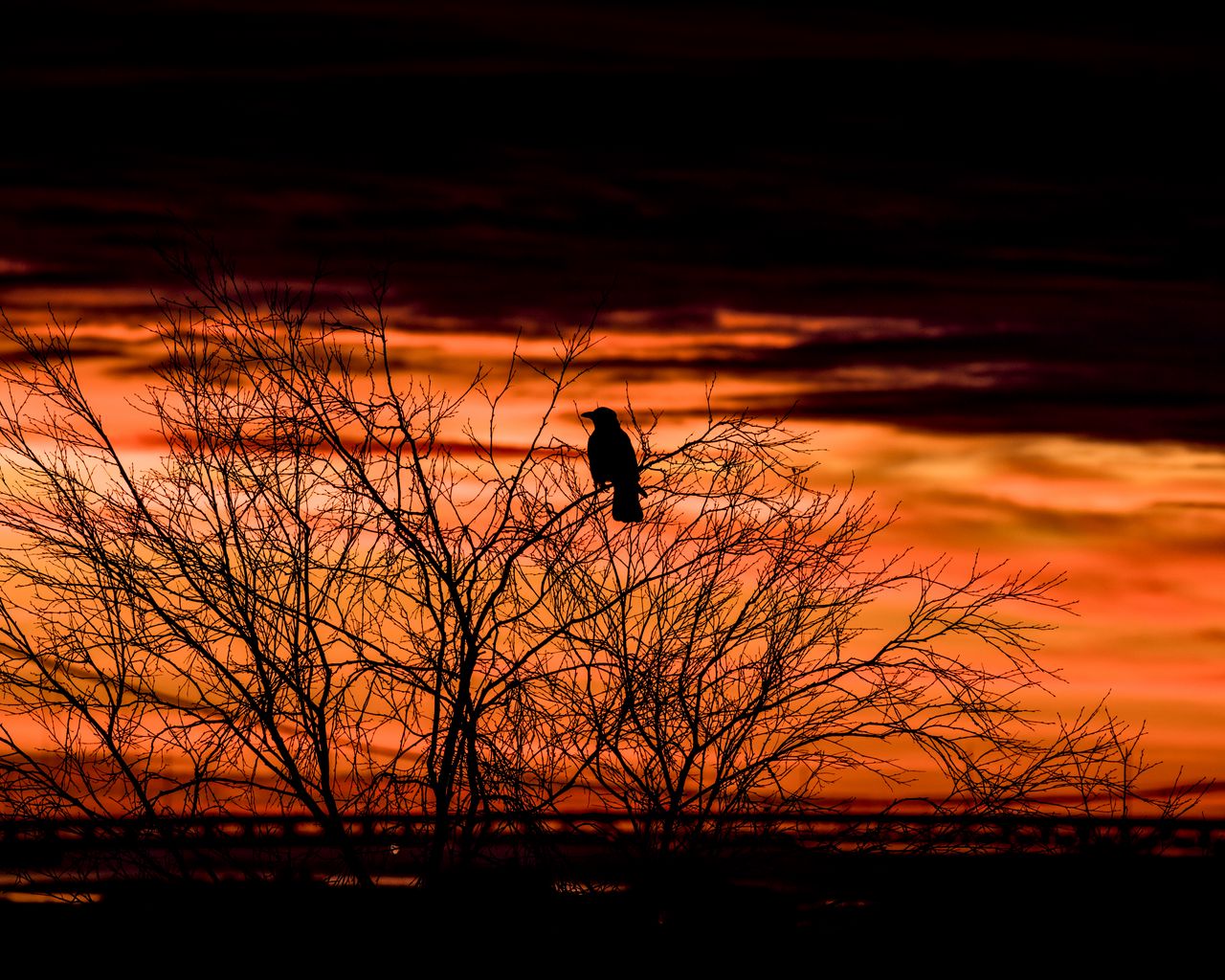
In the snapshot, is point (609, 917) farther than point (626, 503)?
Yes

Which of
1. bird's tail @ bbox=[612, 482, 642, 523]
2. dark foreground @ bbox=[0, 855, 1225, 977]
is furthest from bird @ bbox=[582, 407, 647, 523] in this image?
dark foreground @ bbox=[0, 855, 1225, 977]

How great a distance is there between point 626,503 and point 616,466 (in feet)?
1.35

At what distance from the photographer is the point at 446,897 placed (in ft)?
35.0

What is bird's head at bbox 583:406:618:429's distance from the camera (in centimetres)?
1108

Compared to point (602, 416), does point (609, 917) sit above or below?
below

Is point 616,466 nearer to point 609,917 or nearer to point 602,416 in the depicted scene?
point 602,416

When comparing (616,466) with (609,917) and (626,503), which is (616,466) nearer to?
(626,503)

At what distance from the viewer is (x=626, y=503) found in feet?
35.8

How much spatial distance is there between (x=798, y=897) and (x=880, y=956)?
3748 mm

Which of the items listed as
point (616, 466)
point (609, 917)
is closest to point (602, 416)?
point (616, 466)

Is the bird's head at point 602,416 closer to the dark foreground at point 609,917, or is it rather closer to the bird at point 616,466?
the bird at point 616,466

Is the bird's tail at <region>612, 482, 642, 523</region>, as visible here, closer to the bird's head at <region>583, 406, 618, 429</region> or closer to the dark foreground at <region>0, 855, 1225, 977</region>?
the bird's head at <region>583, 406, 618, 429</region>

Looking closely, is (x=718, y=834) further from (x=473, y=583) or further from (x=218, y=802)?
(x=218, y=802)

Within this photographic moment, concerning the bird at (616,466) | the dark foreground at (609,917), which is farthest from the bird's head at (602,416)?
the dark foreground at (609,917)
